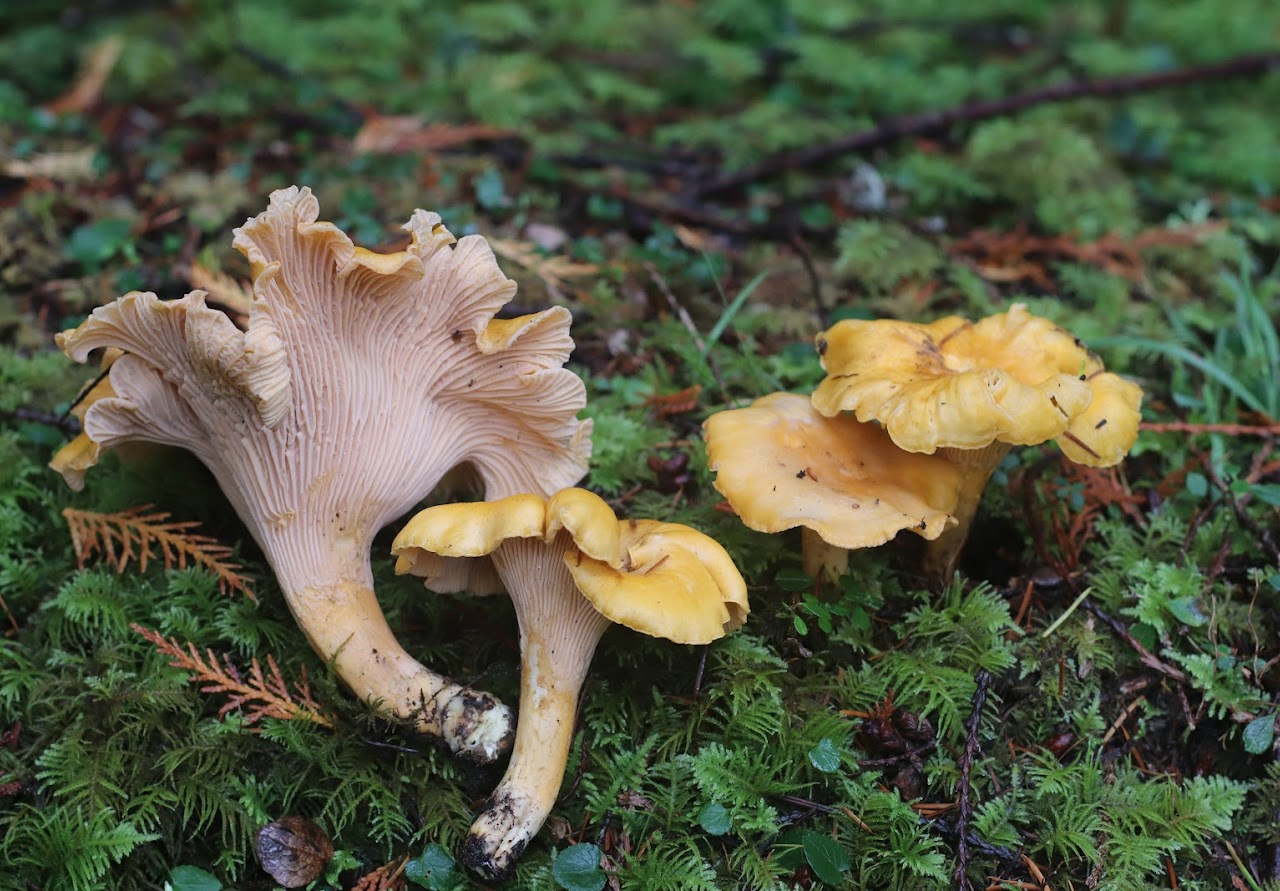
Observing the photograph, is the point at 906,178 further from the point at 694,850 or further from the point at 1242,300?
the point at 694,850

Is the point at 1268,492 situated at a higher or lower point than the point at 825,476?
lower

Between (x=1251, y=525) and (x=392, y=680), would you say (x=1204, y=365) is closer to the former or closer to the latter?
(x=1251, y=525)

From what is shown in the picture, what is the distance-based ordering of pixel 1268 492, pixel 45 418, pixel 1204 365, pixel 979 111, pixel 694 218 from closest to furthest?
pixel 1268 492
pixel 45 418
pixel 1204 365
pixel 694 218
pixel 979 111

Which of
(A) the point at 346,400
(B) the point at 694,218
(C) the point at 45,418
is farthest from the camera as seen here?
(B) the point at 694,218

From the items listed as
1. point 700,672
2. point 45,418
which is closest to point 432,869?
point 700,672

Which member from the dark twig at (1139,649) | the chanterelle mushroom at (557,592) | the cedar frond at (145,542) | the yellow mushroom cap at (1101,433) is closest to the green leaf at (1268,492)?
the dark twig at (1139,649)

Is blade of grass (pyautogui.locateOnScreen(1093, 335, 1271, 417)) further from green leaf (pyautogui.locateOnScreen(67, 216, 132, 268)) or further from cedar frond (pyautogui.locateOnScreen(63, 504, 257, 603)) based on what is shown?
green leaf (pyautogui.locateOnScreen(67, 216, 132, 268))
